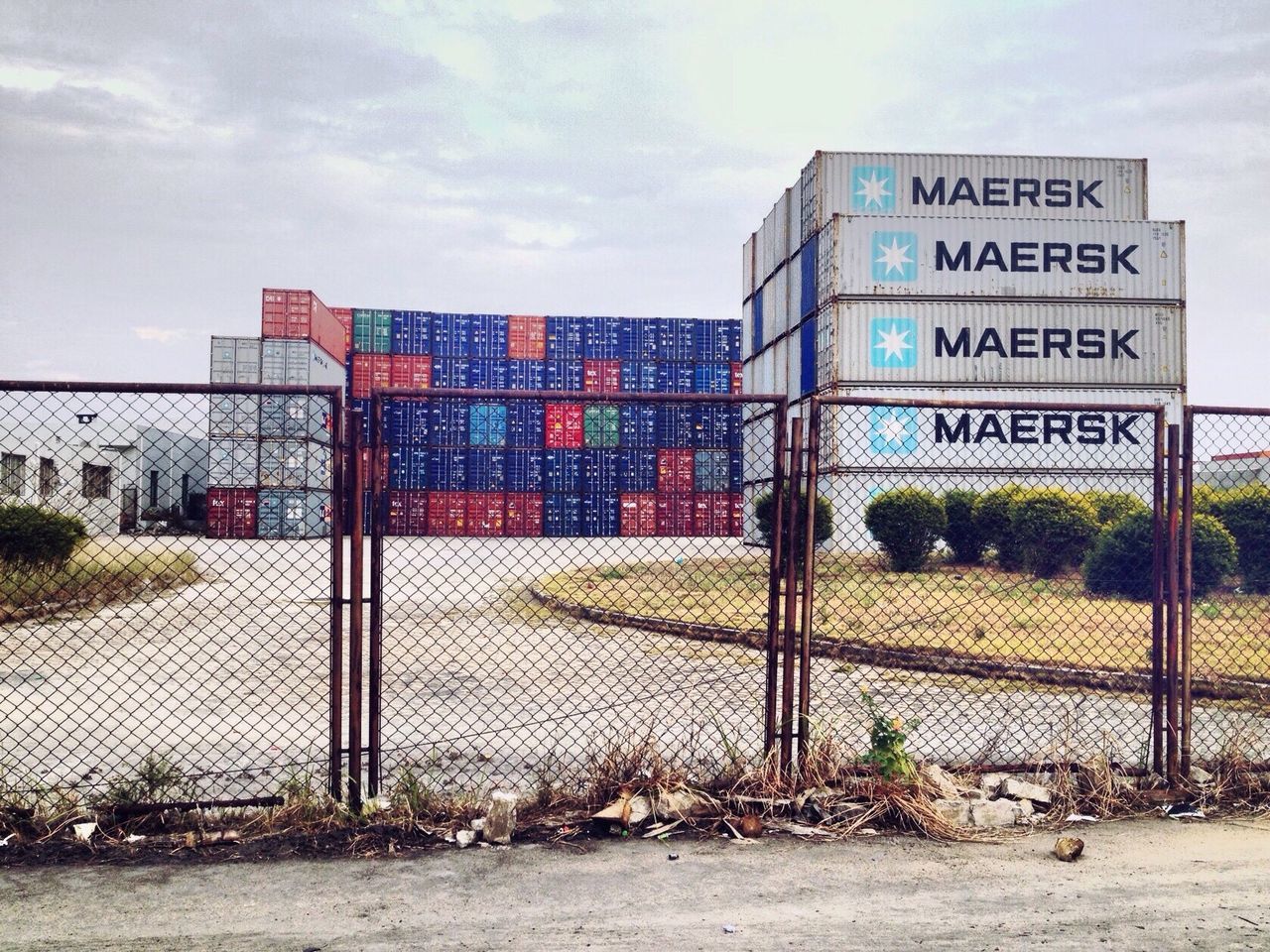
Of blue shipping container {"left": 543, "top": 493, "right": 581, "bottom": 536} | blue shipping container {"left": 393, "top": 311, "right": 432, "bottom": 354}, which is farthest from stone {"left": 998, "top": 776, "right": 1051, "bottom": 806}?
blue shipping container {"left": 393, "top": 311, "right": 432, "bottom": 354}

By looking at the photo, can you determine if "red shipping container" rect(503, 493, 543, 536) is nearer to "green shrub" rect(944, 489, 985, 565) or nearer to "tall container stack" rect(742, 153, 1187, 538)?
"tall container stack" rect(742, 153, 1187, 538)

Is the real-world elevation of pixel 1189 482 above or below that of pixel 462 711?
above

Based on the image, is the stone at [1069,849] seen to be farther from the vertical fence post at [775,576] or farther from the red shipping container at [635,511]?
the red shipping container at [635,511]

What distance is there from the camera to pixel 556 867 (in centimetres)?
362

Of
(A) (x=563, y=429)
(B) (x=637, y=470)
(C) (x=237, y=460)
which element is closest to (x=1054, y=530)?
(B) (x=637, y=470)

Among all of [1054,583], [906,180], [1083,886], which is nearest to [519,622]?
[1054,583]

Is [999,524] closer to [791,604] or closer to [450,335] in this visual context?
[791,604]

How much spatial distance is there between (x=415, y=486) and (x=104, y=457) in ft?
34.1

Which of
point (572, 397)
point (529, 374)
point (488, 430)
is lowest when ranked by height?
point (572, 397)

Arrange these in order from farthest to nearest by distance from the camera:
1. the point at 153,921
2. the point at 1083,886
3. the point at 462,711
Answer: the point at 462,711 < the point at 1083,886 < the point at 153,921

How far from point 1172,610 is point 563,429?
3283 centimetres

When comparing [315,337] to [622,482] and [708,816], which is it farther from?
[708,816]

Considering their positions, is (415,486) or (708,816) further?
(415,486)

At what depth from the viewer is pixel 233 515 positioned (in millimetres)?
32594
